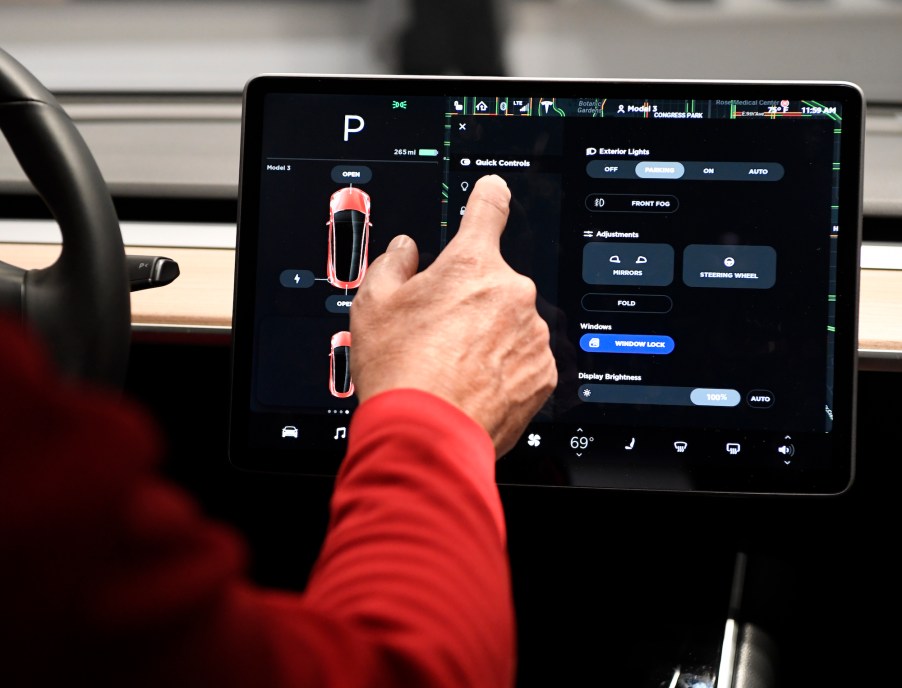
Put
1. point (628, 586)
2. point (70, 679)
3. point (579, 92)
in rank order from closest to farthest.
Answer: point (70, 679) < point (579, 92) < point (628, 586)

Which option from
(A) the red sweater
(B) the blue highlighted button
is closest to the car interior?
(B) the blue highlighted button

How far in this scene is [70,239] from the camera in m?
0.67

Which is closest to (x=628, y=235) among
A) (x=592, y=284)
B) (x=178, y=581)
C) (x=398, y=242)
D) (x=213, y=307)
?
(x=592, y=284)

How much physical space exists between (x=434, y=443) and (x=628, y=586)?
0.56 meters

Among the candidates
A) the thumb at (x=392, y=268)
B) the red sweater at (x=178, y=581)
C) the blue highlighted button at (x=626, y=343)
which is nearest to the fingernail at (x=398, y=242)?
the thumb at (x=392, y=268)

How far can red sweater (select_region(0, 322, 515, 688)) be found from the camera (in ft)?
0.93

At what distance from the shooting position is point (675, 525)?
3.40 feet

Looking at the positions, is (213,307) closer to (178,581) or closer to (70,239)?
(70,239)

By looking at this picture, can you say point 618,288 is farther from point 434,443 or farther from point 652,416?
point 434,443

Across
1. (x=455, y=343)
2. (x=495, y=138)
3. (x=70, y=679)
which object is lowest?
(x=70, y=679)

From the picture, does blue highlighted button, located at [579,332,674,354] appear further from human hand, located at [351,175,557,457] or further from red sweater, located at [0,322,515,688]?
red sweater, located at [0,322,515,688]

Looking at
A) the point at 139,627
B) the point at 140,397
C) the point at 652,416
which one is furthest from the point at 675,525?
the point at 139,627

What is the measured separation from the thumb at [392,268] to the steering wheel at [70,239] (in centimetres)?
17

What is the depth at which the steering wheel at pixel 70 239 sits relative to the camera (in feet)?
2.16
